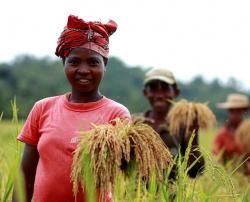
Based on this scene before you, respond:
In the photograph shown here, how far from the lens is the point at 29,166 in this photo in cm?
334

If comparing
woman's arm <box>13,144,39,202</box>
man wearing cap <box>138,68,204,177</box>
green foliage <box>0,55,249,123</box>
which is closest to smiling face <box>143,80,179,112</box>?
man wearing cap <box>138,68,204,177</box>

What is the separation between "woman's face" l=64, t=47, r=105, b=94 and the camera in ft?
10.4

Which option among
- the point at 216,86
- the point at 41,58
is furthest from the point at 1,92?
the point at 41,58

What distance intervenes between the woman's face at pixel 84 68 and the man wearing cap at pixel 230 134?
5020 millimetres

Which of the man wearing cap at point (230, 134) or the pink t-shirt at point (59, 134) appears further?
the man wearing cap at point (230, 134)

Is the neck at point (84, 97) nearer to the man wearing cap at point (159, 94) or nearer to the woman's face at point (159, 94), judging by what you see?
the man wearing cap at point (159, 94)

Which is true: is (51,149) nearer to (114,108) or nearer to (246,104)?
(114,108)

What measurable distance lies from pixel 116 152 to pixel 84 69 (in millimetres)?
615

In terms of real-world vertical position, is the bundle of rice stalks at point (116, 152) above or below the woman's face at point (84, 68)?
below

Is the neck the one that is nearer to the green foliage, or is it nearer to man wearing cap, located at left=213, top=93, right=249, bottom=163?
man wearing cap, located at left=213, top=93, right=249, bottom=163

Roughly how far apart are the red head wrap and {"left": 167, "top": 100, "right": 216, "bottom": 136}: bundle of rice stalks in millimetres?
1749

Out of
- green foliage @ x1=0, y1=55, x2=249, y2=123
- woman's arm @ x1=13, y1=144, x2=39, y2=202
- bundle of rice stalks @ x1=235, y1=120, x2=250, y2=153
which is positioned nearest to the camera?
woman's arm @ x1=13, y1=144, x2=39, y2=202

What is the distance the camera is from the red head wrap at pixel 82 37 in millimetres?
3215

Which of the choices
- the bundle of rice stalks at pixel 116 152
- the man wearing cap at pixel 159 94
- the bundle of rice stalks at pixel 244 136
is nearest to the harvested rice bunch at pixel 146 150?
the bundle of rice stalks at pixel 116 152
